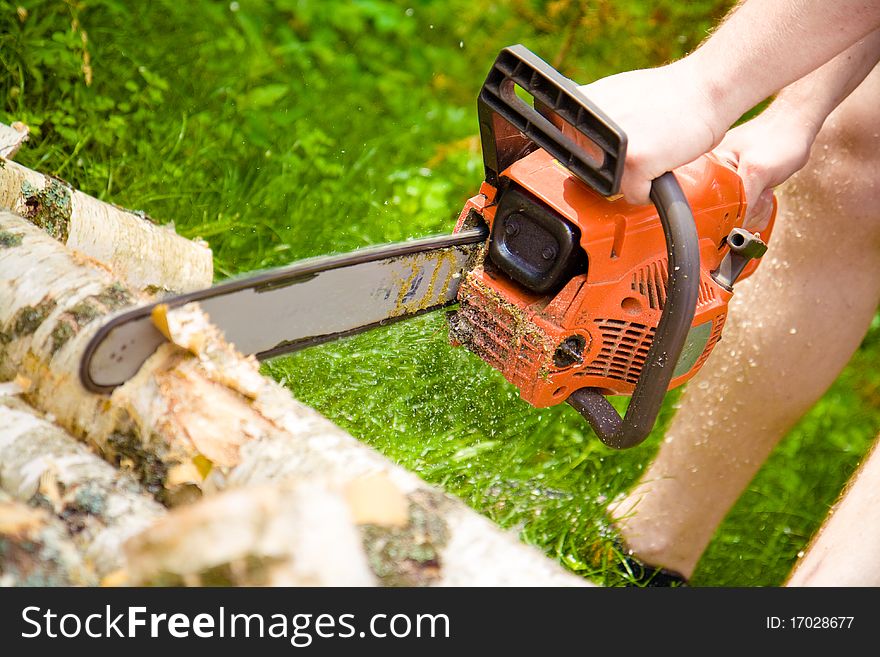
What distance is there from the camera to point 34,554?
1.12 meters

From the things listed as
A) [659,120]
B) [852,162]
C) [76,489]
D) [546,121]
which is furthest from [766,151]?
[76,489]

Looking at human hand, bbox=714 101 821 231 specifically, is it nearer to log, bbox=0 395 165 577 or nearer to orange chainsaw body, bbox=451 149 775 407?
orange chainsaw body, bbox=451 149 775 407

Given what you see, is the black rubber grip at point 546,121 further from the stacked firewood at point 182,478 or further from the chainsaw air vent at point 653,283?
the stacked firewood at point 182,478

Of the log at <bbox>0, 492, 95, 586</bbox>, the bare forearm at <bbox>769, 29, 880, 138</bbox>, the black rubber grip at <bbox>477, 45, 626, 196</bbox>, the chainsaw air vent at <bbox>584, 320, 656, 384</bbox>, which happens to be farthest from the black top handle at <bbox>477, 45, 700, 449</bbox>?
the log at <bbox>0, 492, 95, 586</bbox>

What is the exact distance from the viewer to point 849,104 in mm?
2230

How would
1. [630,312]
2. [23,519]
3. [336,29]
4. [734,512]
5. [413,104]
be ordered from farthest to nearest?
[336,29] < [413,104] < [734,512] < [630,312] < [23,519]

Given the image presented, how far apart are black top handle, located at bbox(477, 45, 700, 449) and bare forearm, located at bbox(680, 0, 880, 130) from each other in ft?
0.63

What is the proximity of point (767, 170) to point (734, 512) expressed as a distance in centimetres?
129

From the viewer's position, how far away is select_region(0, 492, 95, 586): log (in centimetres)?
110

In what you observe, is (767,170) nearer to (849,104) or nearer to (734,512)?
(849,104)

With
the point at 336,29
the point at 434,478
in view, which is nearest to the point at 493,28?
the point at 336,29

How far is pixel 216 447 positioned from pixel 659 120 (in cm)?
92

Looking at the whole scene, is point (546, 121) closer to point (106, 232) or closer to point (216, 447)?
point (216, 447)

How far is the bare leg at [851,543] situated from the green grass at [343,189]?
30.9 inches
